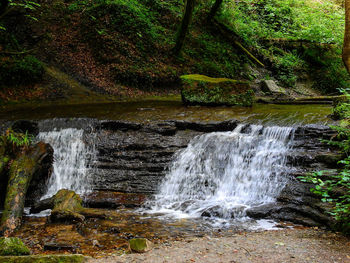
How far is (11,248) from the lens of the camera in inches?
145

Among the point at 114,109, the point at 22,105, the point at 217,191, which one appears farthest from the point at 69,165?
the point at 22,105

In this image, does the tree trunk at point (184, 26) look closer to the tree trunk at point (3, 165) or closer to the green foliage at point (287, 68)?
the green foliage at point (287, 68)

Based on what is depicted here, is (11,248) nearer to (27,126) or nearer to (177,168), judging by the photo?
(177,168)

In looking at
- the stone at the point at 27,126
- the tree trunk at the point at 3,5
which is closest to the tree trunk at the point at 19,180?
the stone at the point at 27,126

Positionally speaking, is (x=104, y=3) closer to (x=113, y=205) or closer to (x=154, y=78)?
(x=154, y=78)

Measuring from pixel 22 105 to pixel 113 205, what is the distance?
24.0 feet

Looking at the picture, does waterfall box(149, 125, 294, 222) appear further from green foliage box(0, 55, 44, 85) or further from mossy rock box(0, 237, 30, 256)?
green foliage box(0, 55, 44, 85)

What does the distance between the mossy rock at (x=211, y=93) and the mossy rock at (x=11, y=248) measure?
26.5 ft

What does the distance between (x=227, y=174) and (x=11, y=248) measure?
4942 mm

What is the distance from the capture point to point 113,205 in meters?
6.52

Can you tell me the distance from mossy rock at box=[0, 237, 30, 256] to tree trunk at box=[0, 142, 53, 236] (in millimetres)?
1568

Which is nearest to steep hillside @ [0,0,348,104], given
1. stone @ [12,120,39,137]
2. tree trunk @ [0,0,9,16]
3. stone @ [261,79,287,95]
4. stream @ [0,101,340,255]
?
stone @ [261,79,287,95]

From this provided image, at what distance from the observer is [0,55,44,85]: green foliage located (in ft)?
40.7

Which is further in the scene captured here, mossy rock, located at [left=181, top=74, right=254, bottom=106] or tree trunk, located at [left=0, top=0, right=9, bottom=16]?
mossy rock, located at [left=181, top=74, right=254, bottom=106]
